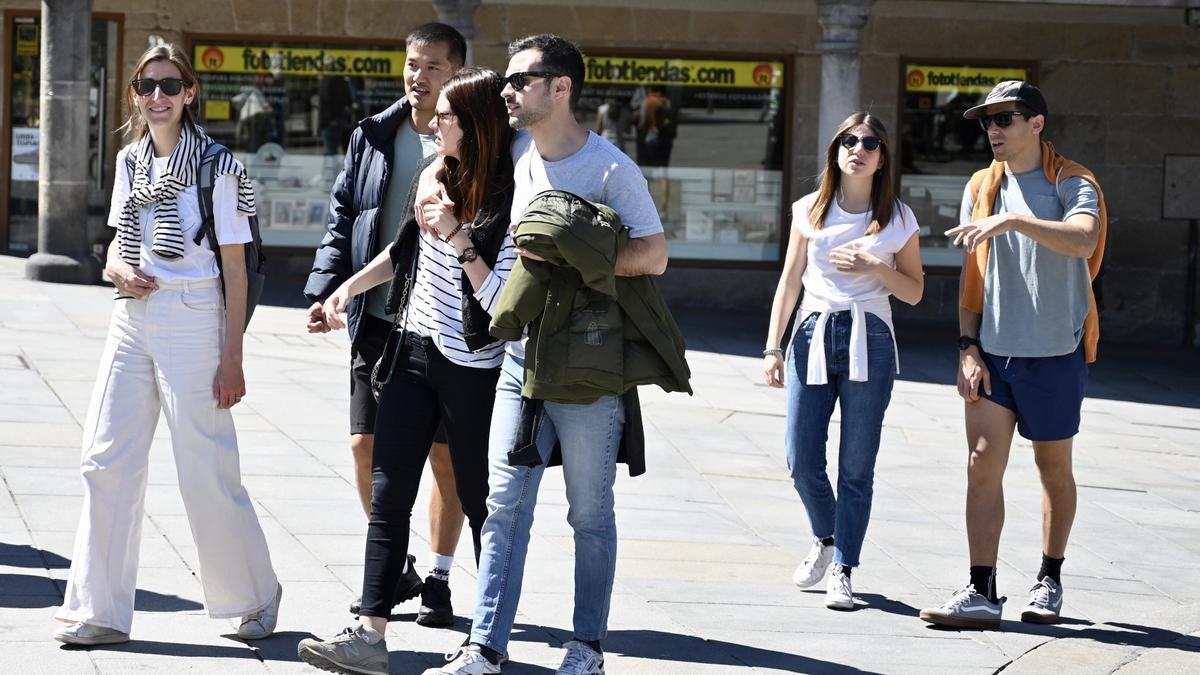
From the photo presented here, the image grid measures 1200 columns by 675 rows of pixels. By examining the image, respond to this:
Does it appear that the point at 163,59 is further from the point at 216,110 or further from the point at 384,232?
the point at 216,110

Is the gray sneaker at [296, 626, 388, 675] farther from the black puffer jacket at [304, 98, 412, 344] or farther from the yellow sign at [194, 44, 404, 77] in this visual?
the yellow sign at [194, 44, 404, 77]

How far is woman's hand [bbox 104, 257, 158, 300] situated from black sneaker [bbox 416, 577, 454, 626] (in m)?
1.32

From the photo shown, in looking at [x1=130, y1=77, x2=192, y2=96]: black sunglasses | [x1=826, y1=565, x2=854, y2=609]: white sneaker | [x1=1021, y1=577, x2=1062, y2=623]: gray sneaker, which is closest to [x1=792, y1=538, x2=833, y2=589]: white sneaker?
[x1=826, y1=565, x2=854, y2=609]: white sneaker

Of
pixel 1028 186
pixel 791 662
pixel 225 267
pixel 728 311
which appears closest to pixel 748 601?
pixel 791 662

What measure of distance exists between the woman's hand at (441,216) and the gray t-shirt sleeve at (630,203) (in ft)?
1.52

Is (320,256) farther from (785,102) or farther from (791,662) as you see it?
(785,102)

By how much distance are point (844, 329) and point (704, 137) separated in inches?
423

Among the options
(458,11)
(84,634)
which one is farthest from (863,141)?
(458,11)

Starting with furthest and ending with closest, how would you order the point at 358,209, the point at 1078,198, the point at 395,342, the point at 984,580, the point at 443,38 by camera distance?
the point at 984,580
the point at 1078,198
the point at 358,209
the point at 443,38
the point at 395,342

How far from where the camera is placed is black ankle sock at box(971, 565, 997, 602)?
5996 mm

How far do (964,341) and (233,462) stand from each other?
8.70ft

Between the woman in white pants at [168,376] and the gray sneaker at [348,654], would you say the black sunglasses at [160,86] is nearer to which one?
the woman in white pants at [168,376]

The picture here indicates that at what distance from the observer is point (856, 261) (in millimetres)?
6137

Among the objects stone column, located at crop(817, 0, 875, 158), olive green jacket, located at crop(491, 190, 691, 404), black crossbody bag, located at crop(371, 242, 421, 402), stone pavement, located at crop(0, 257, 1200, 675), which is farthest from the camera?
stone column, located at crop(817, 0, 875, 158)
